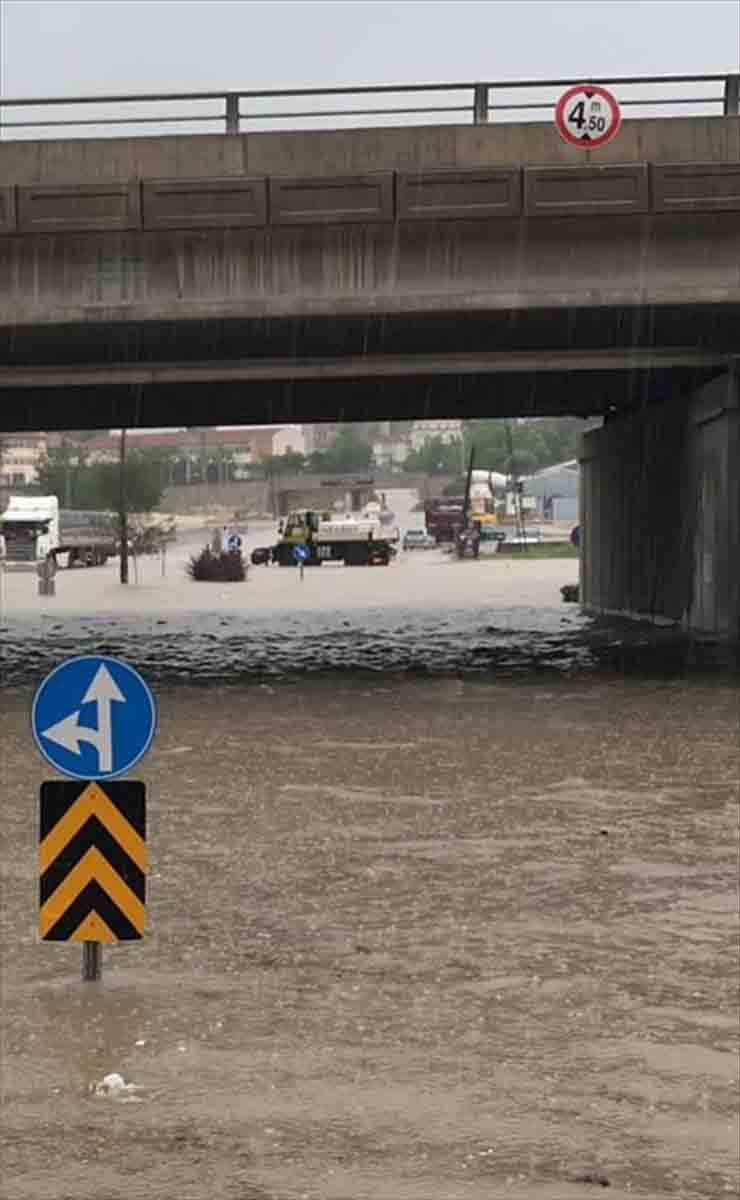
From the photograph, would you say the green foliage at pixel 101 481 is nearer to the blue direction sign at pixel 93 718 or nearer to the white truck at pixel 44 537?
the white truck at pixel 44 537

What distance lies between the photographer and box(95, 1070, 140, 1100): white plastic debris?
762 cm

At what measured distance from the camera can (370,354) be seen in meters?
29.4

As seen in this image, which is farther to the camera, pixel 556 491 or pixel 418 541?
pixel 556 491

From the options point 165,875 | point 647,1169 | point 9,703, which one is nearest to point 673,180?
point 9,703

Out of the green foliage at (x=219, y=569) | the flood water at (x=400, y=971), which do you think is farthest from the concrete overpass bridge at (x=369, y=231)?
the green foliage at (x=219, y=569)

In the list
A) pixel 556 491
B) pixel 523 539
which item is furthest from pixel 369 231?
pixel 556 491

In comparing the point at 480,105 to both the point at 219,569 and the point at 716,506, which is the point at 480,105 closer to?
the point at 716,506

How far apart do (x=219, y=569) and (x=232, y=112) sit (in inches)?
1788

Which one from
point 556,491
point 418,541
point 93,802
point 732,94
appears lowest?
point 93,802

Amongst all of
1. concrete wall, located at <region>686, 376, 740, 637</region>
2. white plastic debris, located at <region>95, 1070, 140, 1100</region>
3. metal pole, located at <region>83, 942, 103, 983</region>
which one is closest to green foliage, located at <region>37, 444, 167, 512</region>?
concrete wall, located at <region>686, 376, 740, 637</region>

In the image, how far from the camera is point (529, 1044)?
27.3 ft

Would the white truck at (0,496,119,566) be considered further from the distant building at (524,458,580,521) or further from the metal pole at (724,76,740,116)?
the distant building at (524,458,580,521)

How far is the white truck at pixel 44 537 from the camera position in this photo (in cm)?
8725

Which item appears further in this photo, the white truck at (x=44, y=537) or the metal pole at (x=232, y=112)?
the white truck at (x=44, y=537)
